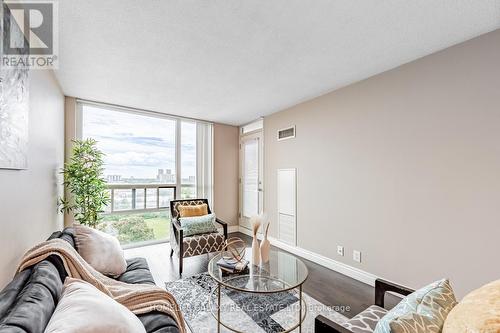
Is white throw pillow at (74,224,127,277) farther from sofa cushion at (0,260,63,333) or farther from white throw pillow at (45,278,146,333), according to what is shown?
white throw pillow at (45,278,146,333)

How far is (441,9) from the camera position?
158 centimetres

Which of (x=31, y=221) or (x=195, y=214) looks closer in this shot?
(x=31, y=221)

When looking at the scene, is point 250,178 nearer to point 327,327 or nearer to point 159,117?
point 159,117

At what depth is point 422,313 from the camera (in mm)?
872

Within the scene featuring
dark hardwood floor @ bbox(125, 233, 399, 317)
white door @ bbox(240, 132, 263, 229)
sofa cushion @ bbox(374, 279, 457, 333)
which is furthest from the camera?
white door @ bbox(240, 132, 263, 229)

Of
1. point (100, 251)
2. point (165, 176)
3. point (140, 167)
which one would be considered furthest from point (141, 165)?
point (100, 251)

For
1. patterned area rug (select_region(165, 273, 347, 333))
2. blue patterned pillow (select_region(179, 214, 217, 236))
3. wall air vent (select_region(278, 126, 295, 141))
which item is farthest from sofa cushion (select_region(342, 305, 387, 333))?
wall air vent (select_region(278, 126, 295, 141))

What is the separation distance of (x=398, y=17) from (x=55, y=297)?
8.87ft

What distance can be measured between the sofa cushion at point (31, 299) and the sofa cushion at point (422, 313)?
1.24 metres

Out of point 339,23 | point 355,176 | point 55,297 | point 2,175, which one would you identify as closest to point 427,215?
point 355,176

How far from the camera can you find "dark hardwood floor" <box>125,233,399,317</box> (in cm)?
220

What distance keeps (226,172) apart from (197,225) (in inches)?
75.3

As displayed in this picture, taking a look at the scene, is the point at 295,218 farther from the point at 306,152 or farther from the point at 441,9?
the point at 441,9

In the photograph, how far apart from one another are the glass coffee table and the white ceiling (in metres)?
2.02
